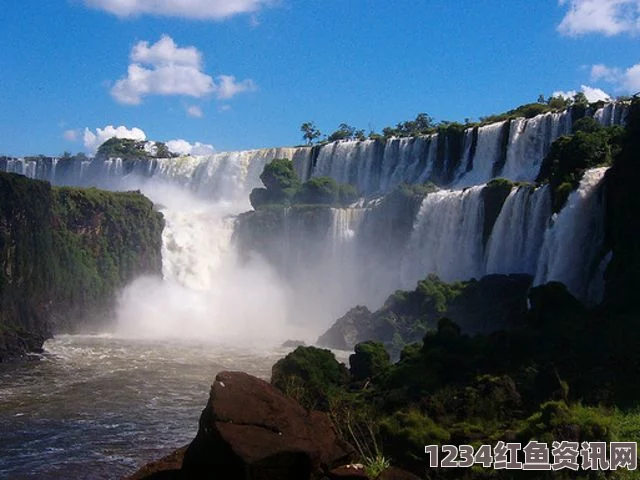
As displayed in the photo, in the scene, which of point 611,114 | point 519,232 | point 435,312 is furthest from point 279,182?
point 519,232

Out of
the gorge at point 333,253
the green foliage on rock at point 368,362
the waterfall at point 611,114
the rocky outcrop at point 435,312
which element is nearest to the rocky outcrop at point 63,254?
the gorge at point 333,253

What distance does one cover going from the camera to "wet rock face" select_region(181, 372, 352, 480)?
27.7ft

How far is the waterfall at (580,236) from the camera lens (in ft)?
78.5

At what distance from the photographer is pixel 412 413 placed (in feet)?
47.4

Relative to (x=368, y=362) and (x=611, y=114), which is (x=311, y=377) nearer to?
(x=368, y=362)

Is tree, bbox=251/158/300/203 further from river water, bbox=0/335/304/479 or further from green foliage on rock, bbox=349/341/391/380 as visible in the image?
green foliage on rock, bbox=349/341/391/380

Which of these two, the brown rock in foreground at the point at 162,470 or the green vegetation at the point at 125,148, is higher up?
the green vegetation at the point at 125,148

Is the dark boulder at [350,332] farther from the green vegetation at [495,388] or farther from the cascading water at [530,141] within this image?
the cascading water at [530,141]

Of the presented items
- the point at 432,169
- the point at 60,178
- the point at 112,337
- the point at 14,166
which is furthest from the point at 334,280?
the point at 14,166

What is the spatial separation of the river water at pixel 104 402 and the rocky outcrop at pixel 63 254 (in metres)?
1.88

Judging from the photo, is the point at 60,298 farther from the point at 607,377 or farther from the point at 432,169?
the point at 607,377

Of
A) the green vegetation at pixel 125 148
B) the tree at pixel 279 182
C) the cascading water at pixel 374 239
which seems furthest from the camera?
the green vegetation at pixel 125 148

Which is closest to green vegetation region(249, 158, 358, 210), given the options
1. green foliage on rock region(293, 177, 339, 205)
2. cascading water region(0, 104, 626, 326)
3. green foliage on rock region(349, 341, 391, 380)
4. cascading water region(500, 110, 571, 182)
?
green foliage on rock region(293, 177, 339, 205)

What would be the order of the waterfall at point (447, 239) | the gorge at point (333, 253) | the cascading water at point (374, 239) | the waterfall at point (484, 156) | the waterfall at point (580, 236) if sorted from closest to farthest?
1. the waterfall at point (580, 236)
2. the gorge at point (333, 253)
3. the cascading water at point (374, 239)
4. the waterfall at point (447, 239)
5. the waterfall at point (484, 156)
